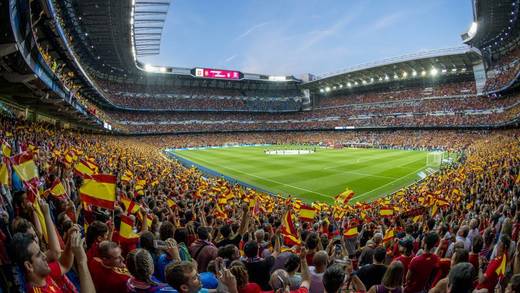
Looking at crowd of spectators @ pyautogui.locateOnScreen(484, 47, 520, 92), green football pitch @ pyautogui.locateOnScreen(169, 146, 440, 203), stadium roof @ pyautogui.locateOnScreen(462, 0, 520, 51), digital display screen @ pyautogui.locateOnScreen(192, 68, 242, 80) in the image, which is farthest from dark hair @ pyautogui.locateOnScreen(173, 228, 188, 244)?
digital display screen @ pyautogui.locateOnScreen(192, 68, 242, 80)

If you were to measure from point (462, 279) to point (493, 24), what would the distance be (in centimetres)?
5360

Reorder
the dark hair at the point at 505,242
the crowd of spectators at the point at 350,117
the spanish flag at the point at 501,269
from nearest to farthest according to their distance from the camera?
the spanish flag at the point at 501,269
the dark hair at the point at 505,242
the crowd of spectators at the point at 350,117

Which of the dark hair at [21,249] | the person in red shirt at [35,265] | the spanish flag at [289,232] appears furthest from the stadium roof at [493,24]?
the dark hair at [21,249]

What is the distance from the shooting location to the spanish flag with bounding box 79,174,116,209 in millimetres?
6492

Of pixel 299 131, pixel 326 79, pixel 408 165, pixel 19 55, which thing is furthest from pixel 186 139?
pixel 19 55

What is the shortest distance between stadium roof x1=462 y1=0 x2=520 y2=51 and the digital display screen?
5871cm

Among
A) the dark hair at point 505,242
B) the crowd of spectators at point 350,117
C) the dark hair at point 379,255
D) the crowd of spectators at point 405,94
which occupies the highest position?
the crowd of spectators at point 405,94

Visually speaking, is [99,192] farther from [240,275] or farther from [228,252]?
[240,275]

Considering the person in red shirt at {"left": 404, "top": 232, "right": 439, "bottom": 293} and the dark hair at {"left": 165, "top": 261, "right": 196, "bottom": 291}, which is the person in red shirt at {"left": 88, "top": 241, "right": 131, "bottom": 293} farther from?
the person in red shirt at {"left": 404, "top": 232, "right": 439, "bottom": 293}

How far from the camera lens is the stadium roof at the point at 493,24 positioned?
123 ft

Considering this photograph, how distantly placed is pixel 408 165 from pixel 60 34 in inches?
1496

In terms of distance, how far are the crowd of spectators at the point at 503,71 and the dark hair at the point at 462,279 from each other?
182 ft

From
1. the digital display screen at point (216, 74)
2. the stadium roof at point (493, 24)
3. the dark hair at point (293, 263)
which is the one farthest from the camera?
the digital display screen at point (216, 74)

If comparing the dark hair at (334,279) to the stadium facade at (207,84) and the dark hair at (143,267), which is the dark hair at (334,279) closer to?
the dark hair at (143,267)
